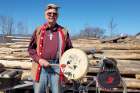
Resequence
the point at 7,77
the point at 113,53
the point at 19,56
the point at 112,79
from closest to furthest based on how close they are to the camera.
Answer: the point at 112,79, the point at 7,77, the point at 113,53, the point at 19,56

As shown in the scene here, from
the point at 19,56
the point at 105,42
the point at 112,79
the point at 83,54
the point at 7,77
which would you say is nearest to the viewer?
the point at 83,54

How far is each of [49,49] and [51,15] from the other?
49 centimetres

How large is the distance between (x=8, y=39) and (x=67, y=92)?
12271mm

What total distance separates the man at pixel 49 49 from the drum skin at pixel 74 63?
122mm

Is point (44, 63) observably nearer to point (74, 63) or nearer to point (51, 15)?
point (74, 63)

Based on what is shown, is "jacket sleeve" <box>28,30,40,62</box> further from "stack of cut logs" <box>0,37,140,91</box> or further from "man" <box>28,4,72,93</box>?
"stack of cut logs" <box>0,37,140,91</box>

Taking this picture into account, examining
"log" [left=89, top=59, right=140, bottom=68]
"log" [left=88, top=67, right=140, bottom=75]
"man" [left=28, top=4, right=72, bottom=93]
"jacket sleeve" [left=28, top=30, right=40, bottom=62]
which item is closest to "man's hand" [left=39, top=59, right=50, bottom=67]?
"man" [left=28, top=4, right=72, bottom=93]

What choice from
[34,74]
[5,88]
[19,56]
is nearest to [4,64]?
[19,56]

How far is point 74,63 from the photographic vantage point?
5.30 m

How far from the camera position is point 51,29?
5.45 metres

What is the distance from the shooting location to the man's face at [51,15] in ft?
17.3

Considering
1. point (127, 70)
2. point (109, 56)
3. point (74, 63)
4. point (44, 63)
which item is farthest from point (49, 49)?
point (109, 56)

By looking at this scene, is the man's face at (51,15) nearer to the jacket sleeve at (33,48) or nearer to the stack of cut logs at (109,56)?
the jacket sleeve at (33,48)

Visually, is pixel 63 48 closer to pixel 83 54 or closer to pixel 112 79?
pixel 83 54
